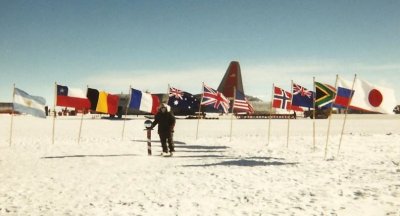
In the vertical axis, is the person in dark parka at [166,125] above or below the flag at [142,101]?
below

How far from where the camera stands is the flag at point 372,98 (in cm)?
1326

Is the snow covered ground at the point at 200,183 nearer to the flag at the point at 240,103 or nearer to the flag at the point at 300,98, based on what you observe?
the flag at the point at 300,98

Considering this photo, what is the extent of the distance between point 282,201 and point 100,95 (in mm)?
15129

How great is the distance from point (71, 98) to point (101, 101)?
73.8 inches

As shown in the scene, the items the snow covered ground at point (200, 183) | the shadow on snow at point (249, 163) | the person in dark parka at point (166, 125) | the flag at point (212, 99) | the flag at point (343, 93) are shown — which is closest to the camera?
the snow covered ground at point (200, 183)

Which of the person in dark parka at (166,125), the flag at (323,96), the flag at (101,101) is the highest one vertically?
the flag at (323,96)

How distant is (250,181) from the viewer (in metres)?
8.95

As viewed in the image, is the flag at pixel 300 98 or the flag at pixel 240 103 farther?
the flag at pixel 240 103

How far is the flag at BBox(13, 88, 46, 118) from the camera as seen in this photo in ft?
55.1

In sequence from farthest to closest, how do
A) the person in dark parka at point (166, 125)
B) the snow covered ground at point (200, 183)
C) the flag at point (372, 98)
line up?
the person in dark parka at point (166, 125), the flag at point (372, 98), the snow covered ground at point (200, 183)

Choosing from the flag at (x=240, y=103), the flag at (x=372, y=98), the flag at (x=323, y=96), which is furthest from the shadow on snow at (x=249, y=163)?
the flag at (x=240, y=103)

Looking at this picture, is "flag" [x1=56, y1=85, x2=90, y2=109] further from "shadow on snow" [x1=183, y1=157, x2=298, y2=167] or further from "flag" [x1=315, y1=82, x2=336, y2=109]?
"flag" [x1=315, y1=82, x2=336, y2=109]

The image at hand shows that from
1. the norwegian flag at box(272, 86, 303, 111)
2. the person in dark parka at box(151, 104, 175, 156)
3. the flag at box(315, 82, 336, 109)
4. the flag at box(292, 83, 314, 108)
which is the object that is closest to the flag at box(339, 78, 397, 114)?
the flag at box(315, 82, 336, 109)

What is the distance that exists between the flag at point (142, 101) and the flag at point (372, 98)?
409 inches
